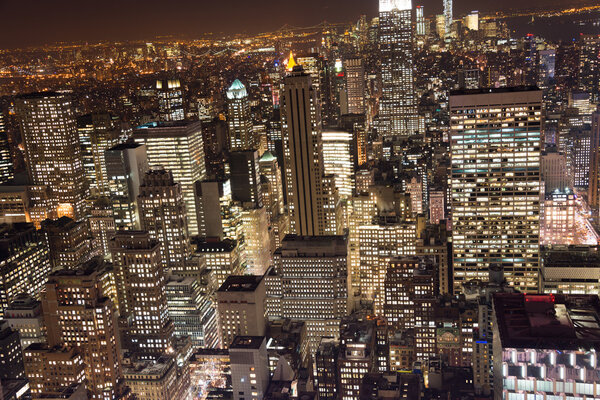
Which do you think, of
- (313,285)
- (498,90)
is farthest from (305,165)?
(498,90)

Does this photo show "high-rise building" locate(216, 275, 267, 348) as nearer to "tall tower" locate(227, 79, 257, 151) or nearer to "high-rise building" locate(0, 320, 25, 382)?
"high-rise building" locate(0, 320, 25, 382)

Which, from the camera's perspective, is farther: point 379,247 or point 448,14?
point 379,247

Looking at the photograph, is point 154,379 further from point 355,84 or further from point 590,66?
point 355,84

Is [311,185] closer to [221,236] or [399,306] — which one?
[221,236]

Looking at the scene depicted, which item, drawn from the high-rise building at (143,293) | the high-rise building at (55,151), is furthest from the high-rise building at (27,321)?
the high-rise building at (55,151)

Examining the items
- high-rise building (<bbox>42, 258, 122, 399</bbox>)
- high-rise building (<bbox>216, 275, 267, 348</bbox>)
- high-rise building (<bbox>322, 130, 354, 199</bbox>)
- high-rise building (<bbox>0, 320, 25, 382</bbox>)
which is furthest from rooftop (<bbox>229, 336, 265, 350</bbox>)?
high-rise building (<bbox>322, 130, 354, 199</bbox>)

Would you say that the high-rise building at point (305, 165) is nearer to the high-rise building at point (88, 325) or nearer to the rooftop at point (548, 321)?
the high-rise building at point (88, 325)

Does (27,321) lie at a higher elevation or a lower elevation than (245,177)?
lower
